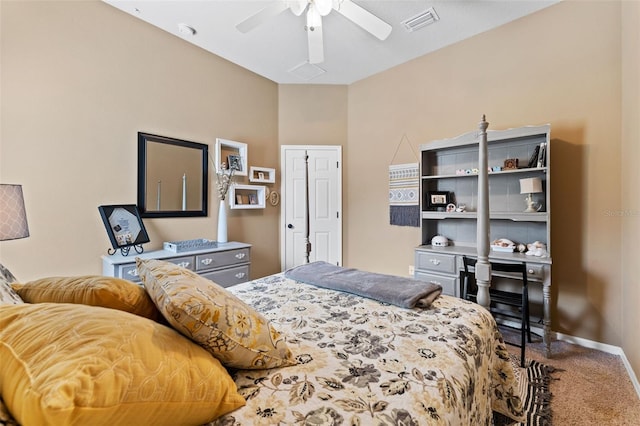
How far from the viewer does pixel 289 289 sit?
180 cm

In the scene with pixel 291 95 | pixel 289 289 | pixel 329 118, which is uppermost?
pixel 291 95

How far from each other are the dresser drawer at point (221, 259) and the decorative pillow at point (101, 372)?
209 cm

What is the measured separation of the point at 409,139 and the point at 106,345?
3.78m

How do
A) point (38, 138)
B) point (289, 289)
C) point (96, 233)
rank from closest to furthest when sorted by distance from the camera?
point (289, 289) → point (38, 138) → point (96, 233)

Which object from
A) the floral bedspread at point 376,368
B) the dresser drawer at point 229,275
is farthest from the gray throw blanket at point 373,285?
the dresser drawer at point 229,275

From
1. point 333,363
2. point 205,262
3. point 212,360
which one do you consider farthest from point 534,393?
point 205,262

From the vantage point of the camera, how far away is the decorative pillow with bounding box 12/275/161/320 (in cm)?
93

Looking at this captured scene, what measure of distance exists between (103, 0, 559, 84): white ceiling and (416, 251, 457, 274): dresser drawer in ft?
7.99

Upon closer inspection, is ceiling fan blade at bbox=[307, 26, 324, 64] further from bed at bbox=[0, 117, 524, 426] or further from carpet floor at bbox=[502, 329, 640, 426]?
carpet floor at bbox=[502, 329, 640, 426]

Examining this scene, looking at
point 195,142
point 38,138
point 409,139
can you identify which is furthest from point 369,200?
point 38,138

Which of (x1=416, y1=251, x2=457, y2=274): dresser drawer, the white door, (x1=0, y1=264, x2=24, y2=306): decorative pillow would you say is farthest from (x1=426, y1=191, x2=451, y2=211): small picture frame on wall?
(x1=0, y1=264, x2=24, y2=306): decorative pillow

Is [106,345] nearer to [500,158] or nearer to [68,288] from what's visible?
[68,288]

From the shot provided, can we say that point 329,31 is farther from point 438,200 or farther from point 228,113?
point 438,200

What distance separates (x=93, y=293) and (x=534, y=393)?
2601mm
